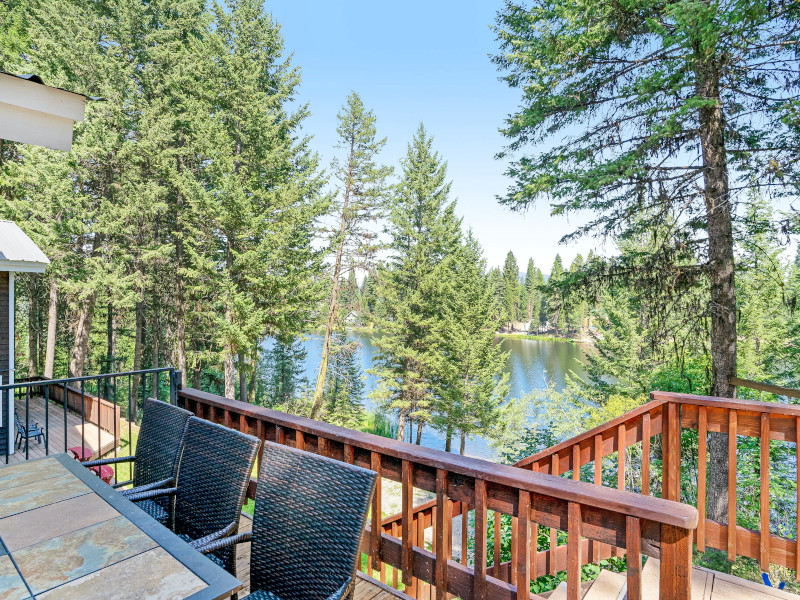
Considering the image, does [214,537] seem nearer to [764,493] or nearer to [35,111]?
[35,111]

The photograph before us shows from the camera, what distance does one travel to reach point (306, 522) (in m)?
1.43

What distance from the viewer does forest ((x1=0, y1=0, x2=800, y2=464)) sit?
218 inches

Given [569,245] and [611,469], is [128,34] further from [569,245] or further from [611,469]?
[611,469]

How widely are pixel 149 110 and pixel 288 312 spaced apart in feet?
23.2

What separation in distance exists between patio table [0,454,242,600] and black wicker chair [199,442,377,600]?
254 mm

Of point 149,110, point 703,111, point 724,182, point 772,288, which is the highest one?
point 149,110

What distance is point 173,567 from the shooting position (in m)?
1.15

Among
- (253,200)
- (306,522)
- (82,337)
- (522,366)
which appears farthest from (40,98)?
(522,366)

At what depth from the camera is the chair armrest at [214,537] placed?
4.88ft

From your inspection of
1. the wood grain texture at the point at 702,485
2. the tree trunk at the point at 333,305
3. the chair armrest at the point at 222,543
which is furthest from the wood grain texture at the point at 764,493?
the tree trunk at the point at 333,305

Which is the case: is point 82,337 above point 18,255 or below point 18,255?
below

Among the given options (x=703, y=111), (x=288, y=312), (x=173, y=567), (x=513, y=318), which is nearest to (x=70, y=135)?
(x=173, y=567)

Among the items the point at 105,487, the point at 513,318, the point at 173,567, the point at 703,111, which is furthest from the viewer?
the point at 513,318

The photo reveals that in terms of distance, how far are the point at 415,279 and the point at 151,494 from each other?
16.1m
